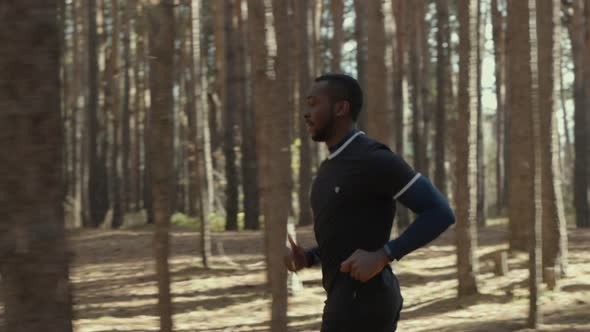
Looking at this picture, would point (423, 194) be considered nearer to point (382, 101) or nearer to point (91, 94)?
point (382, 101)

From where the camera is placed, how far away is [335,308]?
4.11m

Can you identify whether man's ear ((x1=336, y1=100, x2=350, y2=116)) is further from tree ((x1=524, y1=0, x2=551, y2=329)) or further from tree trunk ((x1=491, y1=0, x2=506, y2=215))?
tree trunk ((x1=491, y1=0, x2=506, y2=215))

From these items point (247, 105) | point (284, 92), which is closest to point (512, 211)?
point (284, 92)

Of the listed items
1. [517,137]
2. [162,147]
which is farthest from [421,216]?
[517,137]

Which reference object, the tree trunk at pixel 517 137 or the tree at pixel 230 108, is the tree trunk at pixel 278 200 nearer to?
the tree trunk at pixel 517 137

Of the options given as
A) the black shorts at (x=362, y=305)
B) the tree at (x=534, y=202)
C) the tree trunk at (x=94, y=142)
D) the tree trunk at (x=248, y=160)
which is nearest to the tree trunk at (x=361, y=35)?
the tree trunk at (x=248, y=160)

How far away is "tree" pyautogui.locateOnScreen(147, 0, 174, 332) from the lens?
6.91 metres

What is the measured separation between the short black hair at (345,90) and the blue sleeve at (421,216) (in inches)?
17.7

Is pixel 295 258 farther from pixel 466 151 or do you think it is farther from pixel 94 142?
pixel 94 142

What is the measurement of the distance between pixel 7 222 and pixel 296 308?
861 centimetres

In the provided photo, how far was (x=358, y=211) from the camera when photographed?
4090mm

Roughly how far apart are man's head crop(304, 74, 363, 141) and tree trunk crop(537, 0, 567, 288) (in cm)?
754

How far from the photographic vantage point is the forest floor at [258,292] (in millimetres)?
10492

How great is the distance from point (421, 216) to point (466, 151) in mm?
7505
